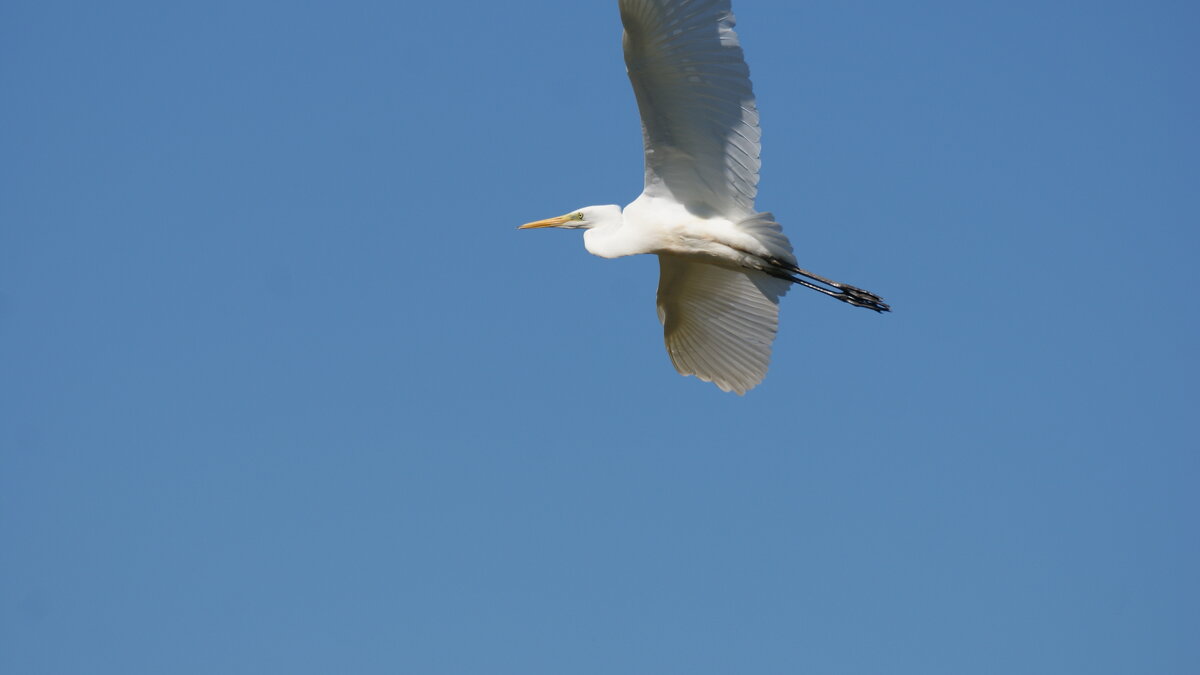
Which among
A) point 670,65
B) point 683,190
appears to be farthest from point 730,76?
point 683,190

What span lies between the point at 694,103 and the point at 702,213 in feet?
4.01

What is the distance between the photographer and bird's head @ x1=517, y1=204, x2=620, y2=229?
45.8 ft

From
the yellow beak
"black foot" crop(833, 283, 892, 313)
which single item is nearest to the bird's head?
the yellow beak

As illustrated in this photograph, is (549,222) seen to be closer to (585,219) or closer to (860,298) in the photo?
(585,219)

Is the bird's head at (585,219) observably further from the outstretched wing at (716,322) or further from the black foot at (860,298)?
the black foot at (860,298)

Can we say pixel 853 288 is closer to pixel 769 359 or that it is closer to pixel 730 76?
pixel 769 359

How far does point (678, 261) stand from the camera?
1422 cm

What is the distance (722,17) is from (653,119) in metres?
1.24

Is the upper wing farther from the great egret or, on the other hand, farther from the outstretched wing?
the outstretched wing

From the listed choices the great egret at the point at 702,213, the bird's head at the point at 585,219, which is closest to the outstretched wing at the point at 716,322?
the great egret at the point at 702,213

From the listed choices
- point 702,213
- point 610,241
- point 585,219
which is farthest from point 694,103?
point 585,219

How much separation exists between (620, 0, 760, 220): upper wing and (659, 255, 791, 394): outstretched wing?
97 cm

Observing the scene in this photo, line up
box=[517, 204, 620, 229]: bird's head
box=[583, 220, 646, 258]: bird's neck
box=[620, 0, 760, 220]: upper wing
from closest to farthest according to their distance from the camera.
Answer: box=[620, 0, 760, 220]: upper wing
box=[583, 220, 646, 258]: bird's neck
box=[517, 204, 620, 229]: bird's head

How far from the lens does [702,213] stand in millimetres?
13219
